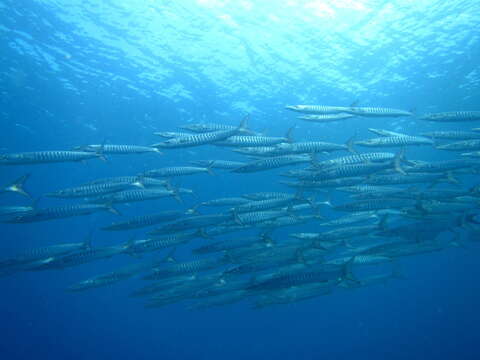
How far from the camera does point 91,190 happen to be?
27.3 ft

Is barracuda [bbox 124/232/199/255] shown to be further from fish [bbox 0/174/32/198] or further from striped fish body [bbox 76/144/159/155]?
fish [bbox 0/174/32/198]

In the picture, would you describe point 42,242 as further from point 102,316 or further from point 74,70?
point 74,70

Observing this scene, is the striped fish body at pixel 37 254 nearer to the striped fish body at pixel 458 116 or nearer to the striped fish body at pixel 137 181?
the striped fish body at pixel 137 181

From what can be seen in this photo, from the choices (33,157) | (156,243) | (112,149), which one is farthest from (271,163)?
(33,157)

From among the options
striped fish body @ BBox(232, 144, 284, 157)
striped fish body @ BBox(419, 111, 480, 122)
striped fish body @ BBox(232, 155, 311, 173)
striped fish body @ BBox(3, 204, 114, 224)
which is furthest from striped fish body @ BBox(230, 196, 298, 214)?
striped fish body @ BBox(419, 111, 480, 122)

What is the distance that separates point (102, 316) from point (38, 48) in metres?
36.5

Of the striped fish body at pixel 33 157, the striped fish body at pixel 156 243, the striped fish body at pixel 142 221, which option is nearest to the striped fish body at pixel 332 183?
the striped fish body at pixel 156 243

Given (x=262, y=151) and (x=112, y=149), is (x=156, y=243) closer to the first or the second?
(x=112, y=149)

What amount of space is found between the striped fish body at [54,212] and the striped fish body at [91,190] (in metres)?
0.30

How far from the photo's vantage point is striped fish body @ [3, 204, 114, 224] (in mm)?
8070

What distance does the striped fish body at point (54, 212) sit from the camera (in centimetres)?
807

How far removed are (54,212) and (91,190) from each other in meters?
1.00

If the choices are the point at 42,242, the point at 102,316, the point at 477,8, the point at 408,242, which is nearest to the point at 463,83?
the point at 477,8

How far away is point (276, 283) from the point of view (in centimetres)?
740
